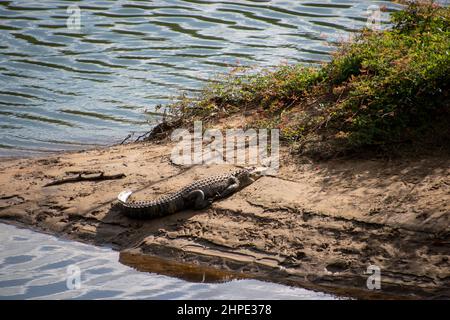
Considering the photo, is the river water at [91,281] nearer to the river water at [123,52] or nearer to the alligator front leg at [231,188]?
the alligator front leg at [231,188]

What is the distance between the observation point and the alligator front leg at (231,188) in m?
7.97

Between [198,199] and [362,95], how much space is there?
7.54 ft

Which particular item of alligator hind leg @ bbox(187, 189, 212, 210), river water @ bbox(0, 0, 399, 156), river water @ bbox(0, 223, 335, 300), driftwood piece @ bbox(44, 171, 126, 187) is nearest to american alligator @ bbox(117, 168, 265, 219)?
alligator hind leg @ bbox(187, 189, 212, 210)

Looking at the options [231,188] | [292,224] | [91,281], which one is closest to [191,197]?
[231,188]

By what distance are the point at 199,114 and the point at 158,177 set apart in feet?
6.20

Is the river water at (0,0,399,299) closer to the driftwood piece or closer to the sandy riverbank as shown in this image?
the sandy riverbank

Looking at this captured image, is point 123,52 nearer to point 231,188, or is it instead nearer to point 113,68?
point 113,68

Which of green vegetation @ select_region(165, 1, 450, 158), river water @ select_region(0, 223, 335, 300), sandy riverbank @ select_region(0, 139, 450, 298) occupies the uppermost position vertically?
green vegetation @ select_region(165, 1, 450, 158)

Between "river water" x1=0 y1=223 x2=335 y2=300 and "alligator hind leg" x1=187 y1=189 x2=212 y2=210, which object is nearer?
"river water" x1=0 y1=223 x2=335 y2=300

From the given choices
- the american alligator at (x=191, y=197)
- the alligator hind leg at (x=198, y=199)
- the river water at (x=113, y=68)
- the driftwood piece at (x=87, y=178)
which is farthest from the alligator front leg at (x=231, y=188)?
the driftwood piece at (x=87, y=178)

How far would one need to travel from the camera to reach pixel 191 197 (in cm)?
784

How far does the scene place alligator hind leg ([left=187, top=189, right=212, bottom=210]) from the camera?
779cm

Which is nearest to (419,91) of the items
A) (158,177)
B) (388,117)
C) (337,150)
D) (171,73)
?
(388,117)
